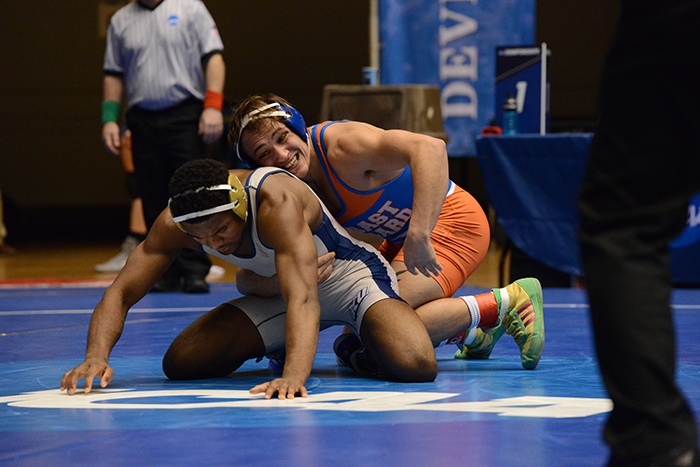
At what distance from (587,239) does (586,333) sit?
2.15m

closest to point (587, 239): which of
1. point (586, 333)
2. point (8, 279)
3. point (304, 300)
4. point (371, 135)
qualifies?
point (304, 300)

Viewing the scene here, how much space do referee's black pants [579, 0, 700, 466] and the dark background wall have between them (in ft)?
36.2

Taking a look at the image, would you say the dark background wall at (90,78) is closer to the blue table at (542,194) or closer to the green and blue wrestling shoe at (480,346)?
the blue table at (542,194)

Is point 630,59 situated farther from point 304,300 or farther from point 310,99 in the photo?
point 310,99

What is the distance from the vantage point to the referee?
4.29 metres

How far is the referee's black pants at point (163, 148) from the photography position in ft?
14.1

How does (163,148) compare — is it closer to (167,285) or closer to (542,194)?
(167,285)

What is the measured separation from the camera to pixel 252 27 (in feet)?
40.0

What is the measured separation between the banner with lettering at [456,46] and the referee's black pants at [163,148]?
1892mm

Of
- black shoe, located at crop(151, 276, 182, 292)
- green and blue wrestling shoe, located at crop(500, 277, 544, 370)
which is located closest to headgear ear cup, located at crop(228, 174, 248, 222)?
green and blue wrestling shoe, located at crop(500, 277, 544, 370)

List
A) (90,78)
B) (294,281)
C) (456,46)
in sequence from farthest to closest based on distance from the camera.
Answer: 1. (90,78)
2. (456,46)
3. (294,281)

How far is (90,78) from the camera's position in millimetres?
12281

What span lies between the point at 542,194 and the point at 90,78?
9499mm

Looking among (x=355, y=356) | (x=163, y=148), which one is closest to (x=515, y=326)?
(x=355, y=356)
